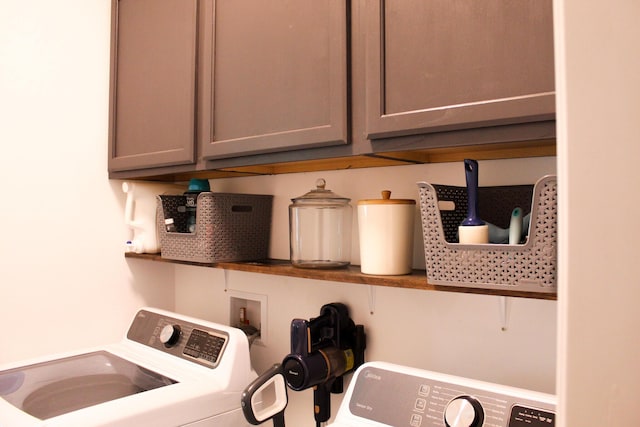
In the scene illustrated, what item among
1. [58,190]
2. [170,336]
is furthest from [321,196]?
[58,190]

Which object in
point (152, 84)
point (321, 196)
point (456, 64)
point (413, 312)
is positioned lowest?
point (413, 312)

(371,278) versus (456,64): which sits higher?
(456,64)

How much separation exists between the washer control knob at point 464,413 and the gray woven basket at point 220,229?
86 cm

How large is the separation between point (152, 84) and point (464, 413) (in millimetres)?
1447

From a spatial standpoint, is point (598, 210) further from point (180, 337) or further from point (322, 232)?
point (180, 337)

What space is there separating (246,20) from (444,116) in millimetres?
715

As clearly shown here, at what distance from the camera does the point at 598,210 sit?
479 mm

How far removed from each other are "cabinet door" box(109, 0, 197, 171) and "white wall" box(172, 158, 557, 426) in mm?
343

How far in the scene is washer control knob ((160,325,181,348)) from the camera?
1.52m

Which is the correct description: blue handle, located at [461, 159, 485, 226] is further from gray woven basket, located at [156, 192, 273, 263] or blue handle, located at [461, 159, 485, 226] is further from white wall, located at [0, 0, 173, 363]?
white wall, located at [0, 0, 173, 363]

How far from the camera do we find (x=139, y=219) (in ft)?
6.02

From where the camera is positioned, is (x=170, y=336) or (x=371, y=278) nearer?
(x=371, y=278)

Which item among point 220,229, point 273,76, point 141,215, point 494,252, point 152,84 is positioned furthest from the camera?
point 141,215

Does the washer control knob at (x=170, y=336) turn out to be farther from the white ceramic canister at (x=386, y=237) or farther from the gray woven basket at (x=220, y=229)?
the white ceramic canister at (x=386, y=237)
